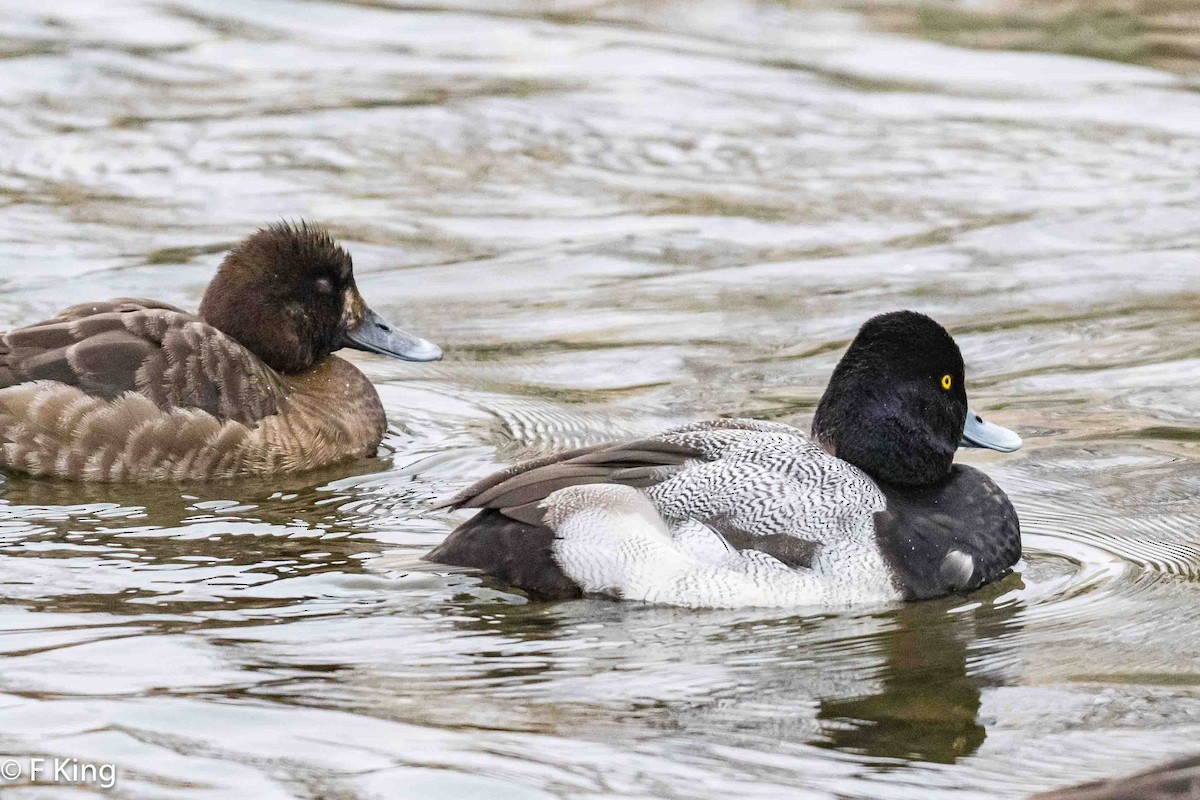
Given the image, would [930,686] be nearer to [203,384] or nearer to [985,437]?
[985,437]

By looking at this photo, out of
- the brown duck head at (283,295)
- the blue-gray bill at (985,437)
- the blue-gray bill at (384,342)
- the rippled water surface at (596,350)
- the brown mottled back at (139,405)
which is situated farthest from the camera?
the blue-gray bill at (384,342)

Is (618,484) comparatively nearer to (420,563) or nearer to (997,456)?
(420,563)

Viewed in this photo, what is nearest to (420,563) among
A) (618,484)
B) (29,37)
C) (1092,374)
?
(618,484)

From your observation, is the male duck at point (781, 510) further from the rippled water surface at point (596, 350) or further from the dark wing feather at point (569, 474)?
the rippled water surface at point (596, 350)

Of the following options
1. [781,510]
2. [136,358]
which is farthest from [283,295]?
[781,510]

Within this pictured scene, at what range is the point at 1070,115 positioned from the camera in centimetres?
1347

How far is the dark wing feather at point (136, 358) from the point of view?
7195 millimetres

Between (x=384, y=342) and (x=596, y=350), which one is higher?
(x=384, y=342)

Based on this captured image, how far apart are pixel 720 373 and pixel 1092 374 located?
1600 millimetres

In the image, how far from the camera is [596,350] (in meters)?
9.10

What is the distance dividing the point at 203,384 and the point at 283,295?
611 millimetres

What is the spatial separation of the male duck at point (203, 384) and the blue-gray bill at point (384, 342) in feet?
0.66

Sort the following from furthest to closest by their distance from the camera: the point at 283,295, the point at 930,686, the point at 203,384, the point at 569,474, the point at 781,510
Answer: the point at 283,295
the point at 203,384
the point at 569,474
the point at 781,510
the point at 930,686

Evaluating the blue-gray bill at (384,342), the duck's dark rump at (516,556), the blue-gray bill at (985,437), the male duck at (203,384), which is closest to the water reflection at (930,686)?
the blue-gray bill at (985,437)
